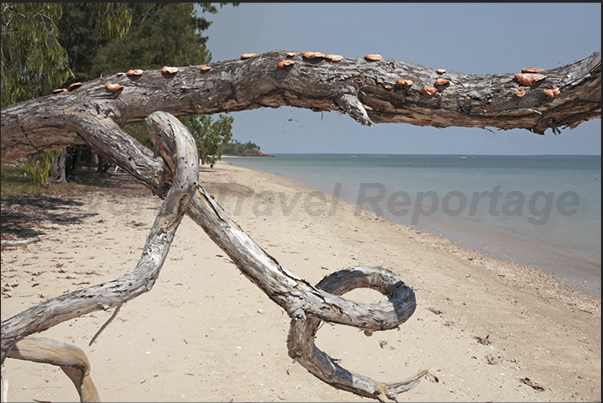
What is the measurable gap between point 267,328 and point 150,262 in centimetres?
374

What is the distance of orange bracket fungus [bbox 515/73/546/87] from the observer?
1.75 metres

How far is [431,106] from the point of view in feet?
6.42

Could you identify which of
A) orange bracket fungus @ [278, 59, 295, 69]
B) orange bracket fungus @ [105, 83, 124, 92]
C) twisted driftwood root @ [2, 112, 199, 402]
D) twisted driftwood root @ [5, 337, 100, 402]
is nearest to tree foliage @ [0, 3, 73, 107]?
orange bracket fungus @ [105, 83, 124, 92]

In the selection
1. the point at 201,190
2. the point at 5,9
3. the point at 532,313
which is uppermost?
the point at 5,9

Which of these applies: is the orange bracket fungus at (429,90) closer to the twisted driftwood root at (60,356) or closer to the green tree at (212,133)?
the twisted driftwood root at (60,356)

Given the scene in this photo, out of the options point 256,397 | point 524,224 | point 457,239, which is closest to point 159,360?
point 256,397

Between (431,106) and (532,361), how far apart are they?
14.9ft

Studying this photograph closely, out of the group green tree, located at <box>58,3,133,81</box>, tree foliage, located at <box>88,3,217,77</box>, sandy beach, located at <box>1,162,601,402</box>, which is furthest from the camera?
green tree, located at <box>58,3,133,81</box>

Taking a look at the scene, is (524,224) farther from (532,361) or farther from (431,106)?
(431,106)

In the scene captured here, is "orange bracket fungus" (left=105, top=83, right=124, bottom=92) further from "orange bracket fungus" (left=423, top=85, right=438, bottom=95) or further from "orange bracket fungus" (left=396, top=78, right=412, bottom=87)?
"orange bracket fungus" (left=423, top=85, right=438, bottom=95)

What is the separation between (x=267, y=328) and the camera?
5129mm

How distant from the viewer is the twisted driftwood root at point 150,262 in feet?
5.05

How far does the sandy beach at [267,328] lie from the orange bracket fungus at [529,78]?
75.9 inches

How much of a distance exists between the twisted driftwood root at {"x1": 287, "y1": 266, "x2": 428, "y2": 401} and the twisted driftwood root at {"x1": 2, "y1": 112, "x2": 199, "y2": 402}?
0.69 m
